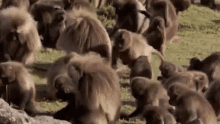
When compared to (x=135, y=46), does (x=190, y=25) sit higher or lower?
lower

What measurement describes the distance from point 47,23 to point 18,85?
2591mm

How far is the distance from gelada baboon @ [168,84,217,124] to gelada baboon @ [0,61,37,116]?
146 cm

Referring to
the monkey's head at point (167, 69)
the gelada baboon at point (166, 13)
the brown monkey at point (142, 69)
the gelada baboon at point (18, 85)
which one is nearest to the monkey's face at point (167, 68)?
the monkey's head at point (167, 69)

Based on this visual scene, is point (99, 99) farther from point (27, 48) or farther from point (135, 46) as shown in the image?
point (135, 46)

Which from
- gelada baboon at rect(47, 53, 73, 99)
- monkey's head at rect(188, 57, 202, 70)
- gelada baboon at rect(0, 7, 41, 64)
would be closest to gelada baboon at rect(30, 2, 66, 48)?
gelada baboon at rect(0, 7, 41, 64)

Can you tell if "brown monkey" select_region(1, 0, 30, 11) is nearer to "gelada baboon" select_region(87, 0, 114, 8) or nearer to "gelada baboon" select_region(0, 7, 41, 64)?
"gelada baboon" select_region(0, 7, 41, 64)

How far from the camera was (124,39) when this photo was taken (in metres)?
6.05

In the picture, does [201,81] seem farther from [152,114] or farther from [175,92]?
[152,114]

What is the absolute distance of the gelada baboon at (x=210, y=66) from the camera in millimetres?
5840

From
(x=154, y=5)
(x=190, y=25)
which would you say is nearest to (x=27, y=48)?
(x=154, y=5)

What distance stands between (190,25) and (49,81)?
209 inches

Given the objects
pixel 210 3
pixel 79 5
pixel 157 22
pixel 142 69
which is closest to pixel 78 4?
pixel 79 5

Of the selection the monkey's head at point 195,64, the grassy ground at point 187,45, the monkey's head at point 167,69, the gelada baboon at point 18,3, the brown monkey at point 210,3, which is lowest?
the brown monkey at point 210,3

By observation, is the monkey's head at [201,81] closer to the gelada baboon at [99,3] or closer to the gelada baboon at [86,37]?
the gelada baboon at [86,37]
